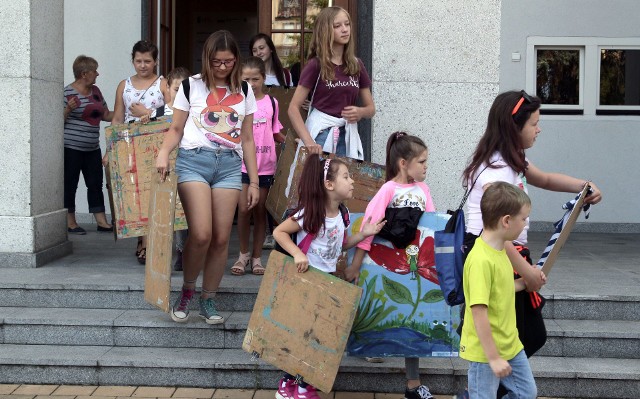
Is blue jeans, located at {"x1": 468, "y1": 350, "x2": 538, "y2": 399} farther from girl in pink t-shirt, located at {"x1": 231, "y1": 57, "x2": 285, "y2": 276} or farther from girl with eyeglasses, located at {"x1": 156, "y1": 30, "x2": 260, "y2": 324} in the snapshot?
girl in pink t-shirt, located at {"x1": 231, "y1": 57, "x2": 285, "y2": 276}

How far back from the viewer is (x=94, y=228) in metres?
10.6

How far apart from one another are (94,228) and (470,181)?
20.7 feet

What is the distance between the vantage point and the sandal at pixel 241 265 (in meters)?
7.39

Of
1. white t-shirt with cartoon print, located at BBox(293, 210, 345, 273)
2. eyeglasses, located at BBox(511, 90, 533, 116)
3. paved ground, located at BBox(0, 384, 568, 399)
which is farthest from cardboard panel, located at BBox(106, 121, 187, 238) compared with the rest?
eyeglasses, located at BBox(511, 90, 533, 116)

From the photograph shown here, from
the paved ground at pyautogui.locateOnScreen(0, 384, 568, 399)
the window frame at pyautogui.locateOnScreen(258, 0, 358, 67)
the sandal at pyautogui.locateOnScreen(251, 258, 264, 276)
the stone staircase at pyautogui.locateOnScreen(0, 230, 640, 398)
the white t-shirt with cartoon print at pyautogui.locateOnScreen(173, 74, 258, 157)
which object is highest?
the window frame at pyautogui.locateOnScreen(258, 0, 358, 67)

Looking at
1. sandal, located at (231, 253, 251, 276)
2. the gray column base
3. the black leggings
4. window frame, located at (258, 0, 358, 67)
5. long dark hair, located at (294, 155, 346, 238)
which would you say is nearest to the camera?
long dark hair, located at (294, 155, 346, 238)

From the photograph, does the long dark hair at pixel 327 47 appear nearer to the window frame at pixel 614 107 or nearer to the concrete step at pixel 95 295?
the concrete step at pixel 95 295

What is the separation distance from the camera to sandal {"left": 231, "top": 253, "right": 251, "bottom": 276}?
7.39m

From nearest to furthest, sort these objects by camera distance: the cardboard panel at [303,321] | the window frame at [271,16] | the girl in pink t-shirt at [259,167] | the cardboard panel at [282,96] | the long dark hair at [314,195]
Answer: the cardboard panel at [303,321], the long dark hair at [314,195], the girl in pink t-shirt at [259,167], the cardboard panel at [282,96], the window frame at [271,16]

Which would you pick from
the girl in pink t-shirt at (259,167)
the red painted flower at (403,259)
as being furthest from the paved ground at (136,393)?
the girl in pink t-shirt at (259,167)

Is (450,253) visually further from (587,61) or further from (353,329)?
(587,61)

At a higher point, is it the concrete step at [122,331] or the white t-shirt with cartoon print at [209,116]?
the white t-shirt with cartoon print at [209,116]

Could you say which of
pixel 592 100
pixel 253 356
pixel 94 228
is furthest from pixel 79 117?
pixel 592 100

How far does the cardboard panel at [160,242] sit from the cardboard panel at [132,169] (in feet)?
3.61
